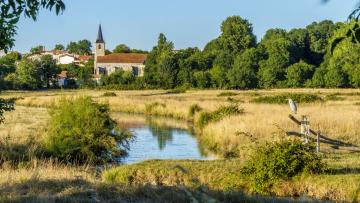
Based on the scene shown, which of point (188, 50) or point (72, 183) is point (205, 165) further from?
point (188, 50)

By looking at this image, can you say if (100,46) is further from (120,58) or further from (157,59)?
(157,59)

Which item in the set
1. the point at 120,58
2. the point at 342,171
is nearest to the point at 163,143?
the point at 342,171

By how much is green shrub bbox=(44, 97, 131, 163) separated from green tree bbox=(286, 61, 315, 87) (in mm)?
59338

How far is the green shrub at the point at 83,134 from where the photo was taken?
21.0 m


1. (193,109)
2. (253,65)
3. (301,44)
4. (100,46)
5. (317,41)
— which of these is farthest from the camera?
(100,46)

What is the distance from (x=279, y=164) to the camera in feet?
42.5

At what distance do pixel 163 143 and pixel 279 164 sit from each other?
44.7 ft

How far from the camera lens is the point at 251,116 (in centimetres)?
2809

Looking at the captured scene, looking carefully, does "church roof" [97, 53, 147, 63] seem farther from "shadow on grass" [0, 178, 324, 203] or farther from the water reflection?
"shadow on grass" [0, 178, 324, 203]

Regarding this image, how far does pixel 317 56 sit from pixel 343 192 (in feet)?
267

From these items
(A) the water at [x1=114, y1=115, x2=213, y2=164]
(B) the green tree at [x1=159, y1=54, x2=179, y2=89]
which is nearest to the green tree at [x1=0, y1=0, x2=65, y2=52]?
(A) the water at [x1=114, y1=115, x2=213, y2=164]

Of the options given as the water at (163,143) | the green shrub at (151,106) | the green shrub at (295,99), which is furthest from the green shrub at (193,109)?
the green shrub at (295,99)

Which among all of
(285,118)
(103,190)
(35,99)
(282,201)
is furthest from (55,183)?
(35,99)

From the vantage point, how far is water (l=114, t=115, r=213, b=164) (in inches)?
865
